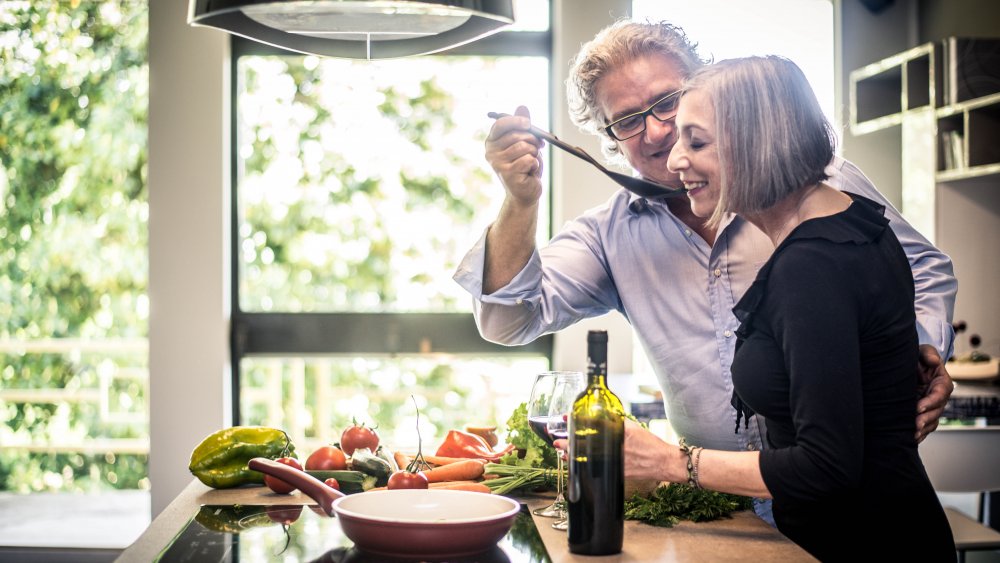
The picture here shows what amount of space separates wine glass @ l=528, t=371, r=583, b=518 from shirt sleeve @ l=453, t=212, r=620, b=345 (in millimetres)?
396

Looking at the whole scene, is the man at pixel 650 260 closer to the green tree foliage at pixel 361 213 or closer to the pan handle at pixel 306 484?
the pan handle at pixel 306 484

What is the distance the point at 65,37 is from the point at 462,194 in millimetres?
2510

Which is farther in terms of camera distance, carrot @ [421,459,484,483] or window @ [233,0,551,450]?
window @ [233,0,551,450]

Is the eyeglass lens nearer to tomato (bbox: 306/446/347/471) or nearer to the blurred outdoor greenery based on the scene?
tomato (bbox: 306/446/347/471)

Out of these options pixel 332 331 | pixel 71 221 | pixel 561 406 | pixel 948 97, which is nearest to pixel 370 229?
pixel 332 331

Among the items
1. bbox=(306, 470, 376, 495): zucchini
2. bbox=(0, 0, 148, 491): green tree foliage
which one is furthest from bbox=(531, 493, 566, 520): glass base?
bbox=(0, 0, 148, 491): green tree foliage

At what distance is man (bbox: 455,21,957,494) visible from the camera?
1.86 m

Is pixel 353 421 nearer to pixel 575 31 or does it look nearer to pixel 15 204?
pixel 575 31

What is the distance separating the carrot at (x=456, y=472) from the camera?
171 centimetres

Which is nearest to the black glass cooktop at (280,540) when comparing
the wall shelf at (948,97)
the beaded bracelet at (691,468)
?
the beaded bracelet at (691,468)

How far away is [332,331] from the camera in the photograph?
4.15m

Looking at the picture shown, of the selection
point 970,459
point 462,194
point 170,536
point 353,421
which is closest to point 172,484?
point 462,194

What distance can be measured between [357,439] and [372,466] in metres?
0.16

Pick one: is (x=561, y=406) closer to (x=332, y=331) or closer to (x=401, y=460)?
(x=401, y=460)
